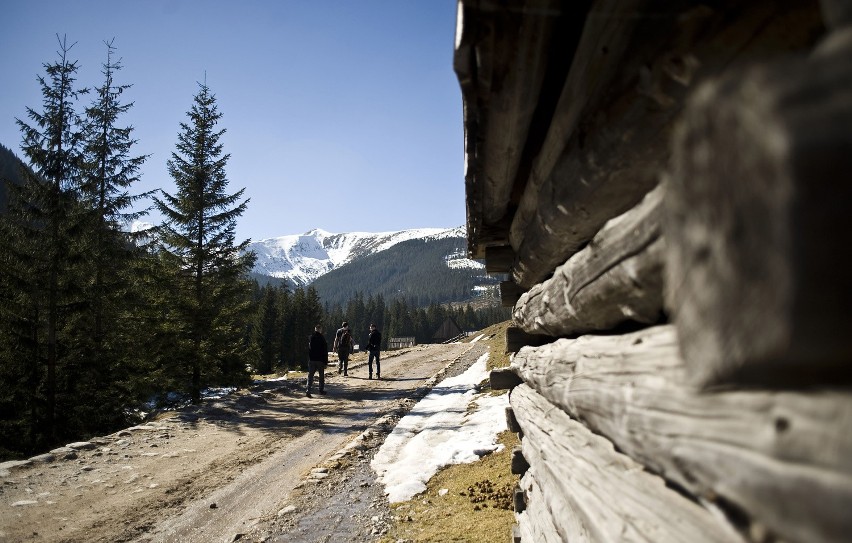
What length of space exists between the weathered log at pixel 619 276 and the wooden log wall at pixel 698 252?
0.01m

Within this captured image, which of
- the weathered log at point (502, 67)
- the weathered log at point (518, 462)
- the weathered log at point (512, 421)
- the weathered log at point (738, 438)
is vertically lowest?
the weathered log at point (518, 462)

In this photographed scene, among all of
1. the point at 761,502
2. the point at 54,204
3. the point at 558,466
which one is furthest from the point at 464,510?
the point at 54,204

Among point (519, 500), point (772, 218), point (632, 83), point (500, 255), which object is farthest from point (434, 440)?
point (772, 218)

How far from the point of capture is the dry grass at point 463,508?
438 centimetres

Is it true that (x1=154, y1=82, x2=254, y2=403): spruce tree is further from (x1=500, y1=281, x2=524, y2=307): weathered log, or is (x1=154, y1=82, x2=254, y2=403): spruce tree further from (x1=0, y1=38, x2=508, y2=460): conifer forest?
(x1=500, y1=281, x2=524, y2=307): weathered log

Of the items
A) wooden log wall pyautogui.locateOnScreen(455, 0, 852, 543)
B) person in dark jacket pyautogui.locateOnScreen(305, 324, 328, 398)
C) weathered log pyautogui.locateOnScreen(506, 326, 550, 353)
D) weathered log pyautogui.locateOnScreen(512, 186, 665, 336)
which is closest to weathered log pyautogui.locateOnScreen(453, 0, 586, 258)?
wooden log wall pyautogui.locateOnScreen(455, 0, 852, 543)

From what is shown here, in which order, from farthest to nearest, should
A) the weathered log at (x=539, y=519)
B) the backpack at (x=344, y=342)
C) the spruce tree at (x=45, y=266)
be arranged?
the backpack at (x=344, y=342) → the spruce tree at (x=45, y=266) → the weathered log at (x=539, y=519)

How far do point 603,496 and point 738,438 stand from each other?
3.27ft

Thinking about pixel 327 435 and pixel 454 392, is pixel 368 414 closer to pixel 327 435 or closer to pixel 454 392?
pixel 327 435

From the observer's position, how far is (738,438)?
0.94 meters

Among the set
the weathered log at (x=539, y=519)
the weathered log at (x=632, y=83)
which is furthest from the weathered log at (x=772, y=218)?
the weathered log at (x=539, y=519)

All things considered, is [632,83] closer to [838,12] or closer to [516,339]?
[838,12]

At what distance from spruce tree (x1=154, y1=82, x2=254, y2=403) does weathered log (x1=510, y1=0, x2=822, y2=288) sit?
48.8 ft

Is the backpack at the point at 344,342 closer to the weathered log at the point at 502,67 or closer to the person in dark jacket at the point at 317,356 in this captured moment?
the person in dark jacket at the point at 317,356
